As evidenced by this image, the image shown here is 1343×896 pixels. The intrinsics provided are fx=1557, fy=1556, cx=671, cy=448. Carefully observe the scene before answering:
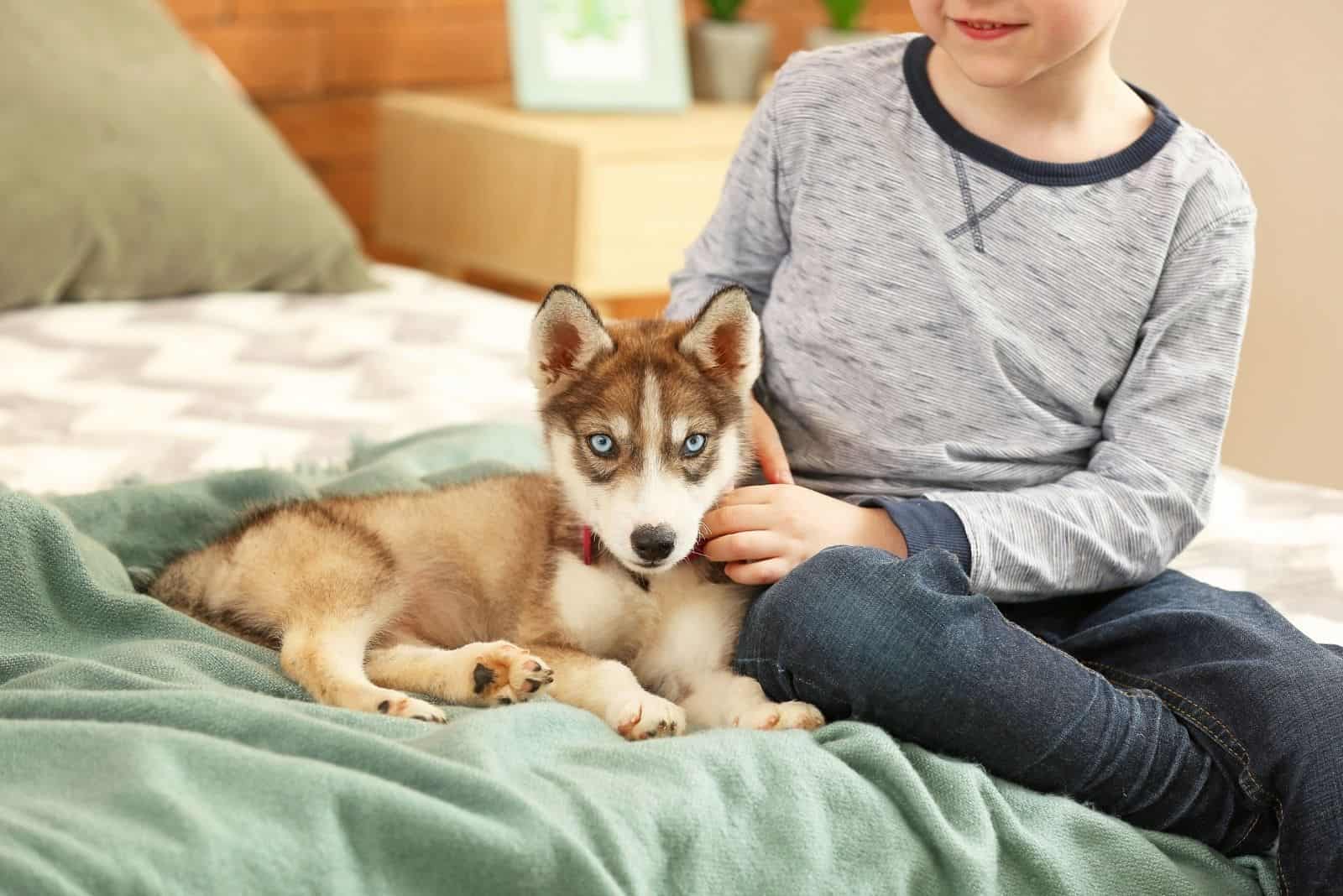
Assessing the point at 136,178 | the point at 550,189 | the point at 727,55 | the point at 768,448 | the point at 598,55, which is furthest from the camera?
the point at 727,55

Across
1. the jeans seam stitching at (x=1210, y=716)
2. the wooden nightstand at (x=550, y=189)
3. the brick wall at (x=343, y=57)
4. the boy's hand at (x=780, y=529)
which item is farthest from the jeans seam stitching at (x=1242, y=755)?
the brick wall at (x=343, y=57)

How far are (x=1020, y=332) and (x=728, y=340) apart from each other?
0.35 metres

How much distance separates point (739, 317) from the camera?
1624mm

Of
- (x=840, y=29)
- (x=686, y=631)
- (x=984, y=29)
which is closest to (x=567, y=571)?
(x=686, y=631)

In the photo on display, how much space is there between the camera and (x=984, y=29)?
5.49 feet

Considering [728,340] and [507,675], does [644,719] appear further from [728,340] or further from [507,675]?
[728,340]

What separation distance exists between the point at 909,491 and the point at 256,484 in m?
0.82

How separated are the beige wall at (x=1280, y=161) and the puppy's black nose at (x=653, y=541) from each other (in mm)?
1474

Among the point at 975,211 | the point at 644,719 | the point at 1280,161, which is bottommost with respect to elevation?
the point at 644,719

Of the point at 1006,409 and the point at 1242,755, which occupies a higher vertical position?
the point at 1006,409

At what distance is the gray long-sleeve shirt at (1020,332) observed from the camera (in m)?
1.70

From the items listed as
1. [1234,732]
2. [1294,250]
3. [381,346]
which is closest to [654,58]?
[381,346]

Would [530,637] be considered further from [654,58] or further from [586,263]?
[654,58]

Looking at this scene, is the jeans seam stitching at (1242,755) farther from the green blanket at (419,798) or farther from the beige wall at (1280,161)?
the beige wall at (1280,161)
